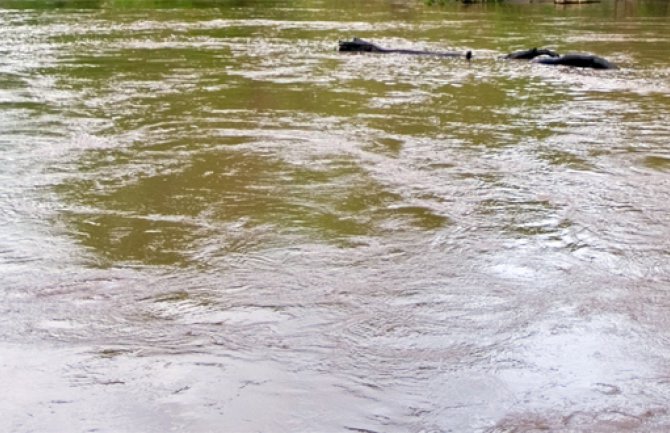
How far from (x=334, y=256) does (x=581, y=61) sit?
11088mm

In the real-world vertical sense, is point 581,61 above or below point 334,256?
above

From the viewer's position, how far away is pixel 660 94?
1306 centimetres

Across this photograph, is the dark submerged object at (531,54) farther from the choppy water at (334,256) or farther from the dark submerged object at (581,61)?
the choppy water at (334,256)

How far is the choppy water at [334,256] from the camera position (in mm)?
4137

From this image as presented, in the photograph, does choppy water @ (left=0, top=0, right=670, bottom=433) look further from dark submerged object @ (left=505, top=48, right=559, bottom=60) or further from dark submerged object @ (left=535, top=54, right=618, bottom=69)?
dark submerged object @ (left=505, top=48, right=559, bottom=60)

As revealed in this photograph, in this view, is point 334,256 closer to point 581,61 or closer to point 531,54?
point 581,61

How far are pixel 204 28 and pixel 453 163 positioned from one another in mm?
16422

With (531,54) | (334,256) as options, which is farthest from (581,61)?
(334,256)

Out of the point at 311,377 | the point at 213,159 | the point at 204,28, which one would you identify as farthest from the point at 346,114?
the point at 204,28

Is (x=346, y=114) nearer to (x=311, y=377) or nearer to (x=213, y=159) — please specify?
(x=213, y=159)

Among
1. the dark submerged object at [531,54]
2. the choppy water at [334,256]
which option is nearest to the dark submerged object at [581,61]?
the dark submerged object at [531,54]

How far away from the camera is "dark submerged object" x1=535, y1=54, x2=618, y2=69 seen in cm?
1551

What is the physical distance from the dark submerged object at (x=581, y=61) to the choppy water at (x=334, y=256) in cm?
179

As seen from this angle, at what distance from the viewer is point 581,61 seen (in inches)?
618
